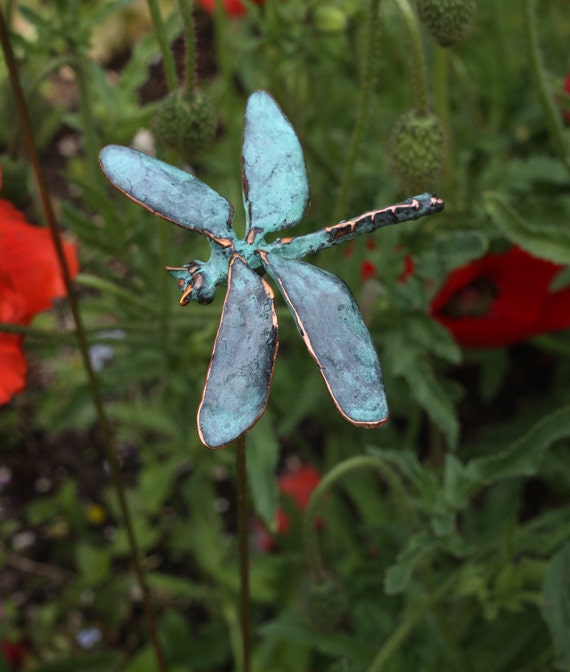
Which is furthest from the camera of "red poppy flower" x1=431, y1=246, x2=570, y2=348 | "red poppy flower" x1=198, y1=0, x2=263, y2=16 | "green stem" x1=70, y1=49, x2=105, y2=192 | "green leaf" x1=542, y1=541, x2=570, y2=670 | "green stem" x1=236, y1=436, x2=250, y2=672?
"red poppy flower" x1=198, y1=0, x2=263, y2=16

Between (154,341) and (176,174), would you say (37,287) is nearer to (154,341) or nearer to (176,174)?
(154,341)

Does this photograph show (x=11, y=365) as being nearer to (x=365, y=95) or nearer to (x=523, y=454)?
(x=365, y=95)

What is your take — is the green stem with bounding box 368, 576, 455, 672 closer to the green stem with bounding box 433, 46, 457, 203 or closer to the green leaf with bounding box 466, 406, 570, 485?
the green leaf with bounding box 466, 406, 570, 485

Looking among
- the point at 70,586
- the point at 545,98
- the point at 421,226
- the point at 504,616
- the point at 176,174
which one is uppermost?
the point at 176,174

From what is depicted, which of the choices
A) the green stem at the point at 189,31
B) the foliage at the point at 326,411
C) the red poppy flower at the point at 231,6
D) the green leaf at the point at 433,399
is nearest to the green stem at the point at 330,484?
the foliage at the point at 326,411

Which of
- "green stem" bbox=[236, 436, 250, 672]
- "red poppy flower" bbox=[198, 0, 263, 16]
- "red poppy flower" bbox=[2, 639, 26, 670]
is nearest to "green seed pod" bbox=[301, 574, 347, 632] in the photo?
"green stem" bbox=[236, 436, 250, 672]

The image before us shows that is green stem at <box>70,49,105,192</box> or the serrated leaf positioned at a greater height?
green stem at <box>70,49,105,192</box>

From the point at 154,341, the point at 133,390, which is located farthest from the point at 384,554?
the point at 133,390
